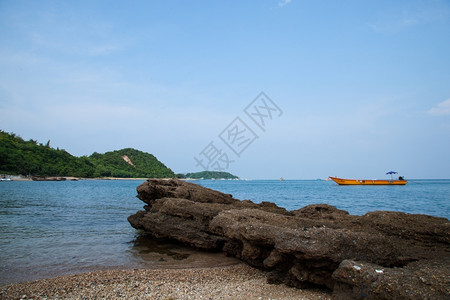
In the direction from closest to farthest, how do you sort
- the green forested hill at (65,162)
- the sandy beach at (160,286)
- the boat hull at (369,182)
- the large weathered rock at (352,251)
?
the large weathered rock at (352,251) → the sandy beach at (160,286) → the boat hull at (369,182) → the green forested hill at (65,162)

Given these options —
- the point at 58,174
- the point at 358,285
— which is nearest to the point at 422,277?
the point at 358,285

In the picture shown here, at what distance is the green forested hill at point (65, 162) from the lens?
96.2 metres

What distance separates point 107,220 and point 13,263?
969cm

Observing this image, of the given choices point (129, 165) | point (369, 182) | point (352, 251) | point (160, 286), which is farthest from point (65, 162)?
point (352, 251)

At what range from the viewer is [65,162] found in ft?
397

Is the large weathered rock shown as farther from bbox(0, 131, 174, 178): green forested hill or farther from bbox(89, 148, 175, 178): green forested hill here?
bbox(89, 148, 175, 178): green forested hill

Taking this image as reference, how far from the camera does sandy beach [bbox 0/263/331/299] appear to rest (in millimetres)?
6273

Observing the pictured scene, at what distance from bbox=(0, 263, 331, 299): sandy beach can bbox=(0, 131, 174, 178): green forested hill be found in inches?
4227

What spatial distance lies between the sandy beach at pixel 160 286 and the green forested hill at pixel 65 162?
10738 centimetres

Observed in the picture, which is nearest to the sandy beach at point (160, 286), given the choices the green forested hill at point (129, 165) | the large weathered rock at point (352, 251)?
the large weathered rock at point (352, 251)

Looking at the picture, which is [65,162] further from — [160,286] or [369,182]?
[160,286]

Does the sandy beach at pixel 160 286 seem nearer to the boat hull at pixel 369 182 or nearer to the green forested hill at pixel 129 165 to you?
the boat hull at pixel 369 182

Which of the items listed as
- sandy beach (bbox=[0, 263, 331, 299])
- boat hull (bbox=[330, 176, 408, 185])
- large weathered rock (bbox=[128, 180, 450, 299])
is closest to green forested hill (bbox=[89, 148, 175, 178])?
boat hull (bbox=[330, 176, 408, 185])

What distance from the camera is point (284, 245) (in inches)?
251
